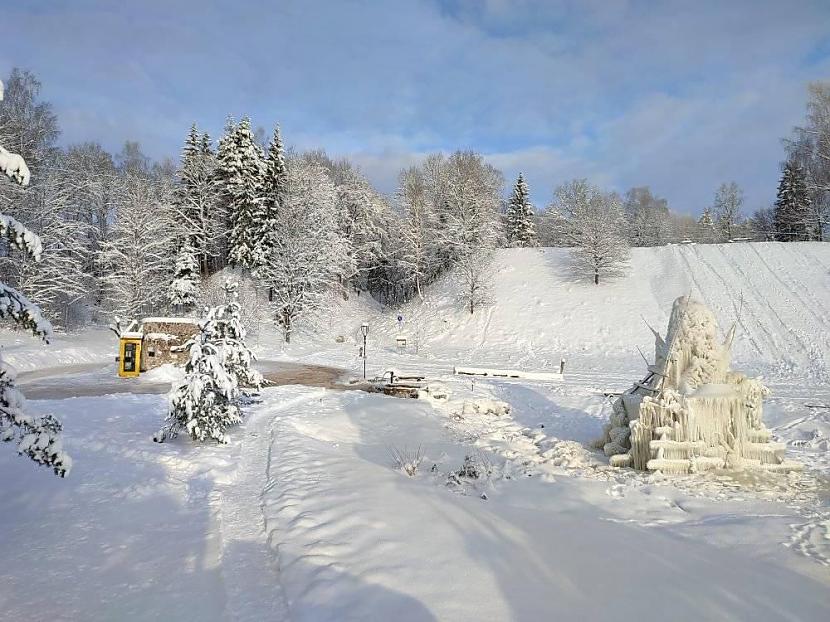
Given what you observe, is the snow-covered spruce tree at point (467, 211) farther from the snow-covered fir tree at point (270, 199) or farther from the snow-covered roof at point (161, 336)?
the snow-covered roof at point (161, 336)

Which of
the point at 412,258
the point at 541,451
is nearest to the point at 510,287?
the point at 412,258

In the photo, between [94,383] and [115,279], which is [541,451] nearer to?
[94,383]

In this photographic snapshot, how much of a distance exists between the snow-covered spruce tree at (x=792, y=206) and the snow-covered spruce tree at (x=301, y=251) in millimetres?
41949

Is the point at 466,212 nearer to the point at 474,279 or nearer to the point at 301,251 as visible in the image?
the point at 474,279

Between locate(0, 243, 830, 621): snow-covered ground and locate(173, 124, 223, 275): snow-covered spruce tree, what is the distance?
2522 centimetres

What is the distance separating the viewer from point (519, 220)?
5334 centimetres

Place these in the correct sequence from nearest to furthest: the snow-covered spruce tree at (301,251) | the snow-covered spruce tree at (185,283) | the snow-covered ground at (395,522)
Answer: the snow-covered ground at (395,522) < the snow-covered spruce tree at (185,283) < the snow-covered spruce tree at (301,251)

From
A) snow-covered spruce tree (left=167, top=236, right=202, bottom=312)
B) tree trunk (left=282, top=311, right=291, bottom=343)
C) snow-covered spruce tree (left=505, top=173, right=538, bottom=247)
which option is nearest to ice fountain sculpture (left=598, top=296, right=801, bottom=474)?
tree trunk (left=282, top=311, right=291, bottom=343)

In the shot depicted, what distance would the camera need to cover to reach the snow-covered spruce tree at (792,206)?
149 ft

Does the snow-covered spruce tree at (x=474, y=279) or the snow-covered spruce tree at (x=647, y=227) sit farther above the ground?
the snow-covered spruce tree at (x=647, y=227)

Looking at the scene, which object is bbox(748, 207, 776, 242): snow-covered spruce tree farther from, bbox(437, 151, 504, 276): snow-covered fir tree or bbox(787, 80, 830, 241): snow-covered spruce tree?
bbox(437, 151, 504, 276): snow-covered fir tree

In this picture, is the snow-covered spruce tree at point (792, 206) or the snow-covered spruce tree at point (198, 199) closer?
the snow-covered spruce tree at point (198, 199)

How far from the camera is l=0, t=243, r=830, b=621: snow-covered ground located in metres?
4.70

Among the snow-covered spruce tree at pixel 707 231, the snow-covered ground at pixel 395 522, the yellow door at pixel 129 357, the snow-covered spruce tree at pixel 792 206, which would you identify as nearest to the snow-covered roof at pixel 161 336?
the yellow door at pixel 129 357
